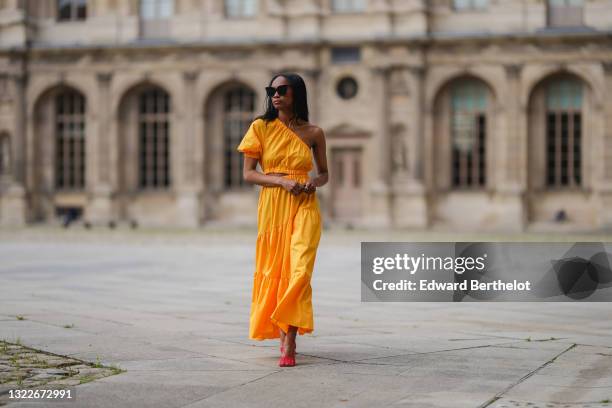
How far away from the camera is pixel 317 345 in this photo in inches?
336

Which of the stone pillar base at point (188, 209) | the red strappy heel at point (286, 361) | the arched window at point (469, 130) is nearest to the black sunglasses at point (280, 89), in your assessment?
the red strappy heel at point (286, 361)

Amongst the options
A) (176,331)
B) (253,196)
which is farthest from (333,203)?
(176,331)

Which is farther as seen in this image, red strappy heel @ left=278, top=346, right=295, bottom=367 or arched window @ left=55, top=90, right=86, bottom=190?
arched window @ left=55, top=90, right=86, bottom=190

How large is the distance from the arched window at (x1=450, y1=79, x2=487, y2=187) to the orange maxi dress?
29.0 metres

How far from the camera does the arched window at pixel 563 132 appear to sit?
35406 mm

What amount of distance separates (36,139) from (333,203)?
38.3ft

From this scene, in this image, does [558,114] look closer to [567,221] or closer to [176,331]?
[567,221]

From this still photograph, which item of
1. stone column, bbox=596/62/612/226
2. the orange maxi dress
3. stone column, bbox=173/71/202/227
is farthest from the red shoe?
stone column, bbox=173/71/202/227

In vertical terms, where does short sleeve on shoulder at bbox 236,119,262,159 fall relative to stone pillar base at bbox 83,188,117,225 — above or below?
above

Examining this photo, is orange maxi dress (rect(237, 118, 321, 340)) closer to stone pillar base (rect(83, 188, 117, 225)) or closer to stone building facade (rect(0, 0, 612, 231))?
stone building facade (rect(0, 0, 612, 231))

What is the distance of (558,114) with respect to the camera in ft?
117

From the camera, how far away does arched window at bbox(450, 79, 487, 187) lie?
36.2m

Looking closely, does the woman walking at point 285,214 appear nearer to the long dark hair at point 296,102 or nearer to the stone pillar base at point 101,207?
the long dark hair at point 296,102

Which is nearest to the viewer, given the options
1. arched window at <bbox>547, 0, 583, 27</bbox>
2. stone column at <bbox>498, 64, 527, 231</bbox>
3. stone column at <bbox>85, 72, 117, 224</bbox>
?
arched window at <bbox>547, 0, 583, 27</bbox>
